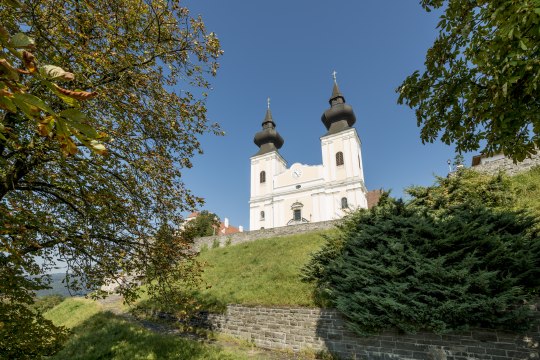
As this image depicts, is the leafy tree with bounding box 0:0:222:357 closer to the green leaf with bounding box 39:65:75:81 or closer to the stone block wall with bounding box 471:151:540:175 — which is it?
the green leaf with bounding box 39:65:75:81

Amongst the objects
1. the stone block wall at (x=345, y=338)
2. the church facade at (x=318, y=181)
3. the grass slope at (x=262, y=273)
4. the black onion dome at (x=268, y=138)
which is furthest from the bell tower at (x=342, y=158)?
the stone block wall at (x=345, y=338)

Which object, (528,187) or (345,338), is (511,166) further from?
(345,338)

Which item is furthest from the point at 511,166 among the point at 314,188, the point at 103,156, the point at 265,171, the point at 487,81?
the point at 265,171

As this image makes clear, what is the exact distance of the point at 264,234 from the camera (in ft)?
74.5

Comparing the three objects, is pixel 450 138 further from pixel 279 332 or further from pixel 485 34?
pixel 279 332

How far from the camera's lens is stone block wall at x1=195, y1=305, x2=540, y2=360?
6.07 meters

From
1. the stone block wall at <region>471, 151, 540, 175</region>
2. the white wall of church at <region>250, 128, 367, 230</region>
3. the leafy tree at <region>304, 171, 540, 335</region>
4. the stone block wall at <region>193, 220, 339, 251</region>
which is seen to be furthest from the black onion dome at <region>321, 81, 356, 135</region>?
the leafy tree at <region>304, 171, 540, 335</region>

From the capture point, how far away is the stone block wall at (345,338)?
6.07 meters

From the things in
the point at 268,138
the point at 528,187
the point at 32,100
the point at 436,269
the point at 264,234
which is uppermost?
the point at 268,138

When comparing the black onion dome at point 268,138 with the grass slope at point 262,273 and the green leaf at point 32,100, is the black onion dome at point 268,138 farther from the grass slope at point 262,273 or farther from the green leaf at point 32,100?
the green leaf at point 32,100

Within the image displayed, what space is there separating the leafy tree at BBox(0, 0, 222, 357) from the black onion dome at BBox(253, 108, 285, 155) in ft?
127

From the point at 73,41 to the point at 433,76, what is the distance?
5.48 metres

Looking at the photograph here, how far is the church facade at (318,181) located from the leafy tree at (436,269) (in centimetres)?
2602

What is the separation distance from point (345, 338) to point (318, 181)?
1183 inches
